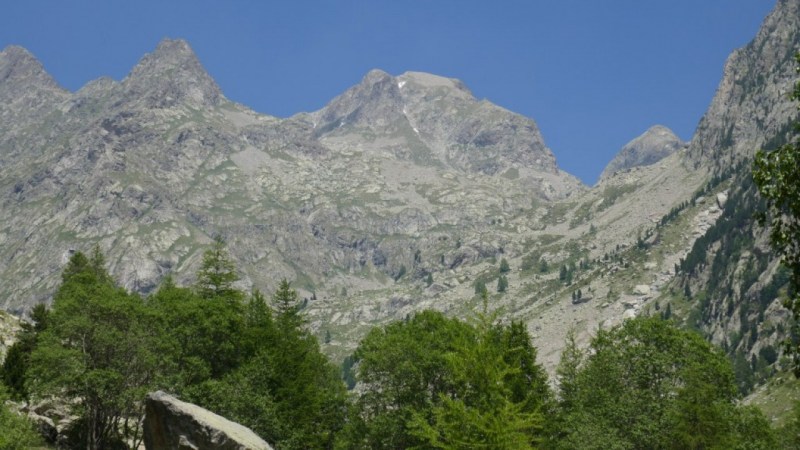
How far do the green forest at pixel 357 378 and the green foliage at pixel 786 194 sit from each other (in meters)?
31.6

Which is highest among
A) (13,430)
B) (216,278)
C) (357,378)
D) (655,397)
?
(216,278)

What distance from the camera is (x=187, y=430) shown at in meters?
39.6

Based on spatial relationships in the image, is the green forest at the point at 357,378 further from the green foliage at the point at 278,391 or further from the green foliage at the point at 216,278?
the green foliage at the point at 216,278

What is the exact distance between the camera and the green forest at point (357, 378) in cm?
5941

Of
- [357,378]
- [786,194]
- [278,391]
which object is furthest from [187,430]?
[786,194]

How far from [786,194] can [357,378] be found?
5379cm

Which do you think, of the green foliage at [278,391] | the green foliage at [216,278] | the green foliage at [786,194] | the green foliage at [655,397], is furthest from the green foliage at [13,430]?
the green foliage at [655,397]

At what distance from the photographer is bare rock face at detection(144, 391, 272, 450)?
3906cm

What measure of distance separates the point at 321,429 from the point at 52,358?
105ft

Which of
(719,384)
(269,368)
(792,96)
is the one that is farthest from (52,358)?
(719,384)

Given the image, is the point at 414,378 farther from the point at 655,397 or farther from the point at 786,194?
the point at 786,194

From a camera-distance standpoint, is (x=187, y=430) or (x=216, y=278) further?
(x=216, y=278)

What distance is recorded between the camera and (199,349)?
227ft

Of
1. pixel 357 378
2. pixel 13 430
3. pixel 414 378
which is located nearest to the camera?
pixel 13 430
